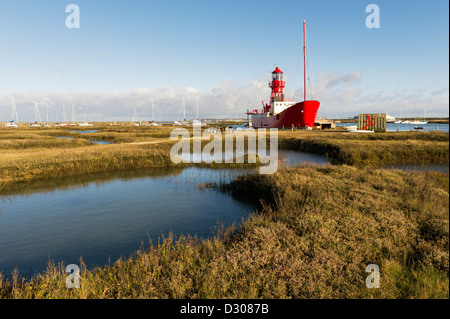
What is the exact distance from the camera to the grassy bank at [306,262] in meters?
5.08

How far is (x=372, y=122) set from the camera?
50688 millimetres

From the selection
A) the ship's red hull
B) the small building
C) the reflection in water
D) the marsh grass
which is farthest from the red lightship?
the marsh grass

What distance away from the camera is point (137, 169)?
26.1 metres

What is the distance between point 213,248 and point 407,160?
23.5 m

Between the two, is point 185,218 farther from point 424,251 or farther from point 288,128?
point 288,128

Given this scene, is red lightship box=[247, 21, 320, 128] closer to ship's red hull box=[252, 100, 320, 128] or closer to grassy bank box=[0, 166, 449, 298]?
ship's red hull box=[252, 100, 320, 128]

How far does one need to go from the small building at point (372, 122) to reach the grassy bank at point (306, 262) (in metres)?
46.5

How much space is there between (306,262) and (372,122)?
5426 centimetres

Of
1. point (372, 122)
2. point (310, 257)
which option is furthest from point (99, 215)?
point (372, 122)

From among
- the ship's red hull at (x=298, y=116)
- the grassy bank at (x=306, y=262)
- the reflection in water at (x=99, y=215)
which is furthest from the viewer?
the ship's red hull at (x=298, y=116)

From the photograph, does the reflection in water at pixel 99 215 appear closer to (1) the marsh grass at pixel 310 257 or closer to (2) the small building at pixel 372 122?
(1) the marsh grass at pixel 310 257

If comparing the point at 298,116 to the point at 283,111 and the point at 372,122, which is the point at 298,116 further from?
the point at 372,122

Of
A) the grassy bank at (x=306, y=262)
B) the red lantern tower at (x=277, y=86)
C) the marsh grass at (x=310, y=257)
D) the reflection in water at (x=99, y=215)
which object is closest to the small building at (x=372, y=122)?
the red lantern tower at (x=277, y=86)
